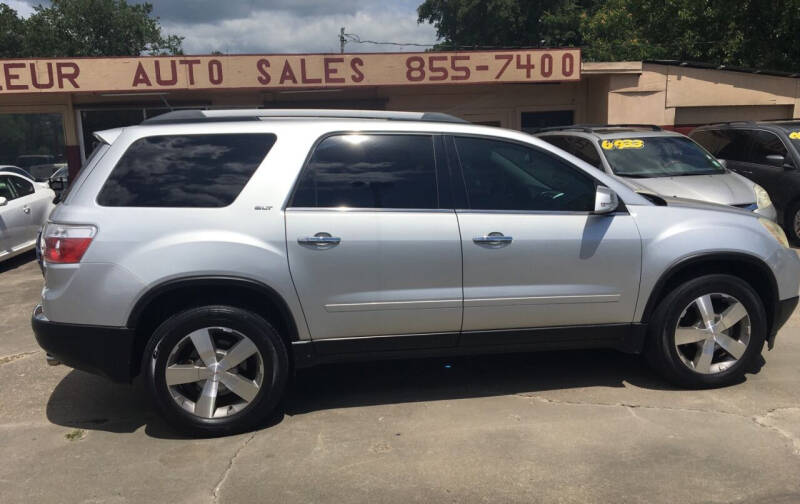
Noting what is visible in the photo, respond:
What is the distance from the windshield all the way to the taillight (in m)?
6.23

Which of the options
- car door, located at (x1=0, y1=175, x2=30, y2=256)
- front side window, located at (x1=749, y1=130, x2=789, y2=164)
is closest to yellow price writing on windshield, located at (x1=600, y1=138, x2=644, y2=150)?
front side window, located at (x1=749, y1=130, x2=789, y2=164)

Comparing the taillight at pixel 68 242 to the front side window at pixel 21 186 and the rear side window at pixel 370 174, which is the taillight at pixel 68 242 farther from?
the front side window at pixel 21 186

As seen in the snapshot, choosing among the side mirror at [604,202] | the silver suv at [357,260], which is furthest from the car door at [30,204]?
the side mirror at [604,202]

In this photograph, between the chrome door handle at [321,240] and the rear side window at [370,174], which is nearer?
the chrome door handle at [321,240]

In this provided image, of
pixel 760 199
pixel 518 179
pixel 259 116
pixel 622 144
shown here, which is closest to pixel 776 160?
pixel 760 199

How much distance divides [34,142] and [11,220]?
668cm

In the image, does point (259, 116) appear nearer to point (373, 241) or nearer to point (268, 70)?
point (373, 241)

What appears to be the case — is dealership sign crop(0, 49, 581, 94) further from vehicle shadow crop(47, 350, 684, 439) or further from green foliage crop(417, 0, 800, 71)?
vehicle shadow crop(47, 350, 684, 439)

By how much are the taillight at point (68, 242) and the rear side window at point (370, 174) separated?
1.16m

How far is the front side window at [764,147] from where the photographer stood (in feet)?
31.0

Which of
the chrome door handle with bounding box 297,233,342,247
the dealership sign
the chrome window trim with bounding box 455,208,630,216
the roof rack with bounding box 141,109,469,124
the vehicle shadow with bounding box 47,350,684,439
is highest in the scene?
the dealership sign

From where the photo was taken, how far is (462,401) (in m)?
4.33

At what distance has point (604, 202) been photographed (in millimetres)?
4027

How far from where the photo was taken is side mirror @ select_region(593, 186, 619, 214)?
4031mm
